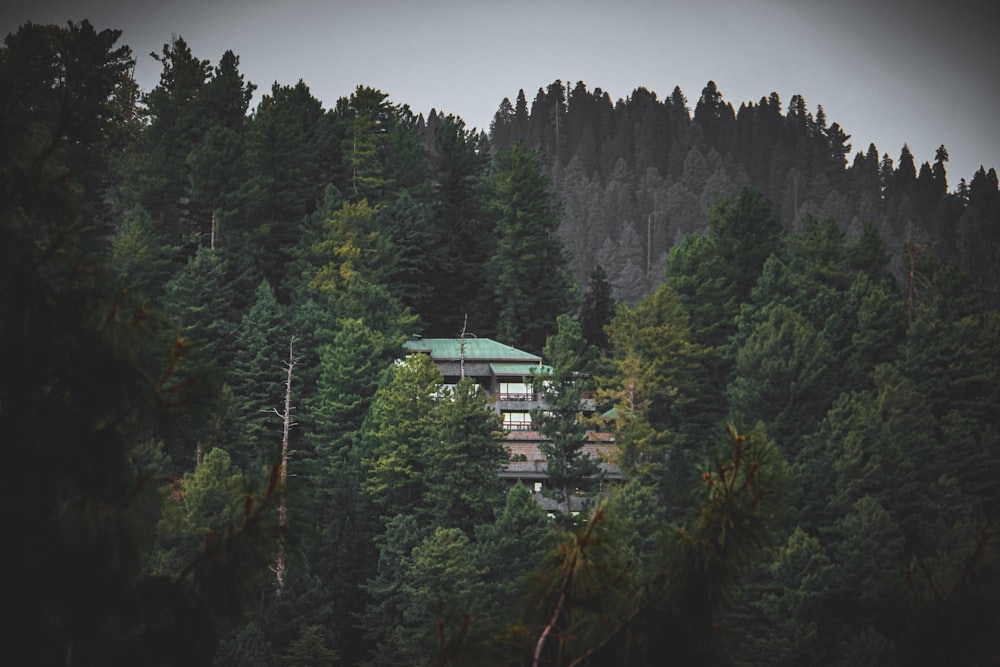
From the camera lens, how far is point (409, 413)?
5412 cm

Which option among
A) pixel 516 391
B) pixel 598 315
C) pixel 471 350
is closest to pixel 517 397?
pixel 516 391

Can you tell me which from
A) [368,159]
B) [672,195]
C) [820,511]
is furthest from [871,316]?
[672,195]

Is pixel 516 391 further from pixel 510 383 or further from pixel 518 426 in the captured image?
pixel 518 426

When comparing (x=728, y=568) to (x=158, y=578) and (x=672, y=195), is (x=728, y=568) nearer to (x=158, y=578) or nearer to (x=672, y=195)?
(x=158, y=578)

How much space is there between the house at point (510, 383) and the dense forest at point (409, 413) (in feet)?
7.49

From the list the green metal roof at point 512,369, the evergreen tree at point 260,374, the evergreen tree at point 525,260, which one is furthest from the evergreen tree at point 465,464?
the evergreen tree at point 525,260

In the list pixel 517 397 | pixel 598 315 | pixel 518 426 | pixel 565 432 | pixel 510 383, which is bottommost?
pixel 565 432

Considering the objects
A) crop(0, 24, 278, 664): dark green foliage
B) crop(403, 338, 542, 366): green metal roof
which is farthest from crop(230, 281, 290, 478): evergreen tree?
crop(0, 24, 278, 664): dark green foliage

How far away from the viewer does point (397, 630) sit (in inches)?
1810

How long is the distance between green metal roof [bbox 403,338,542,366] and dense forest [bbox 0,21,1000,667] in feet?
5.68

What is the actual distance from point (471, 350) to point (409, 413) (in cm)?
1341

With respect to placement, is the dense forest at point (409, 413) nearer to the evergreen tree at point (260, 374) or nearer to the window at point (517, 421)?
the evergreen tree at point (260, 374)

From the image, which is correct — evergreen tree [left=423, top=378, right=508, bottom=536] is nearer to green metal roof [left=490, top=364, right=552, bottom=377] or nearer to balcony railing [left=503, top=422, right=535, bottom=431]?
balcony railing [left=503, top=422, right=535, bottom=431]

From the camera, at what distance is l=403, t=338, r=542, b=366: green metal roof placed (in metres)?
65.9
